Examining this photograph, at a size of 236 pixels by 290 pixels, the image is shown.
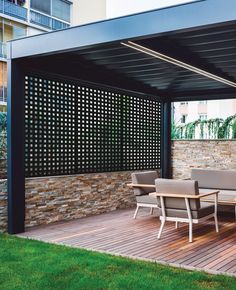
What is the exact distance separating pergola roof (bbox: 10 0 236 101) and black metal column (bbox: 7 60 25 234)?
1.29 ft

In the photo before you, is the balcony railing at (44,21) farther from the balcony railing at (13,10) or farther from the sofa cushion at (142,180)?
the sofa cushion at (142,180)

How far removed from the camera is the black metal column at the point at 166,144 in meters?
10.9

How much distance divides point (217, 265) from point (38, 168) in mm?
3801

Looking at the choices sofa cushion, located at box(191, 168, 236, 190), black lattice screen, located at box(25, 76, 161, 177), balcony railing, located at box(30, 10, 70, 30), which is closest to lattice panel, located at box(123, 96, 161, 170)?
black lattice screen, located at box(25, 76, 161, 177)

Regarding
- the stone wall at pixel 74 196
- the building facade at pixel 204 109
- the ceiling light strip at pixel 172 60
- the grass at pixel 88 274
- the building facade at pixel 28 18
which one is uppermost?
the building facade at pixel 28 18

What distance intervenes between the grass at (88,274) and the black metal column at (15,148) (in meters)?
1.21

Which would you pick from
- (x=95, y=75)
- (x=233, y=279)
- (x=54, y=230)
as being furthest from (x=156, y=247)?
(x=95, y=75)

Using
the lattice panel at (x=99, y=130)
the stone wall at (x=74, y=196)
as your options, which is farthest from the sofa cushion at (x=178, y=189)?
the lattice panel at (x=99, y=130)

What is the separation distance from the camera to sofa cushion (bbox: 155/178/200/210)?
5.88m

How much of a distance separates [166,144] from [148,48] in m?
5.35

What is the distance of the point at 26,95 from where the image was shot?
22.4 feet

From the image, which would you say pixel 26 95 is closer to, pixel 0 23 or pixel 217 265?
pixel 217 265

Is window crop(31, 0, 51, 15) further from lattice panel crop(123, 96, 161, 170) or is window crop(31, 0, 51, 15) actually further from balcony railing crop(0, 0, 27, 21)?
lattice panel crop(123, 96, 161, 170)

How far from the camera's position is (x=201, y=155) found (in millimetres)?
10555
